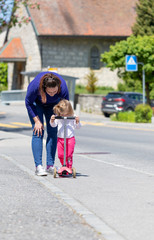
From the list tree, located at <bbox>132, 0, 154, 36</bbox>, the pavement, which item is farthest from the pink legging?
tree, located at <bbox>132, 0, 154, 36</bbox>

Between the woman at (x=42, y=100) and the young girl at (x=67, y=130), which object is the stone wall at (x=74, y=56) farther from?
the young girl at (x=67, y=130)

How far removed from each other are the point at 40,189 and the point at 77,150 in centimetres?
723

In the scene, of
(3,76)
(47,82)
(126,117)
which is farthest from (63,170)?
(3,76)

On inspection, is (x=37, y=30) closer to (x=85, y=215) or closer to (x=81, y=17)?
(x=81, y=17)

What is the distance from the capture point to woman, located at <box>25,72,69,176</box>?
8578 millimetres

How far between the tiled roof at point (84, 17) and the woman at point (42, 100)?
41227 mm

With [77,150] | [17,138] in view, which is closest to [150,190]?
[77,150]

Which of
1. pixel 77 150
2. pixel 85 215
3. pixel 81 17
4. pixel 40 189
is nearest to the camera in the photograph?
pixel 85 215

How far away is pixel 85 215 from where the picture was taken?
5.84 meters

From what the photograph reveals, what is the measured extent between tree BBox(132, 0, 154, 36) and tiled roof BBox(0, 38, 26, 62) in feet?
37.4

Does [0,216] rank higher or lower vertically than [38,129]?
lower

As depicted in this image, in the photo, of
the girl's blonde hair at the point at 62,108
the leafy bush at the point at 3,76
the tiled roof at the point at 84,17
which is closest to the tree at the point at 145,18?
the tiled roof at the point at 84,17

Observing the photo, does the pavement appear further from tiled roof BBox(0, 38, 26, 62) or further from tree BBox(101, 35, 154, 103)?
tiled roof BBox(0, 38, 26, 62)

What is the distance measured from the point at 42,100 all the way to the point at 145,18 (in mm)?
37514
